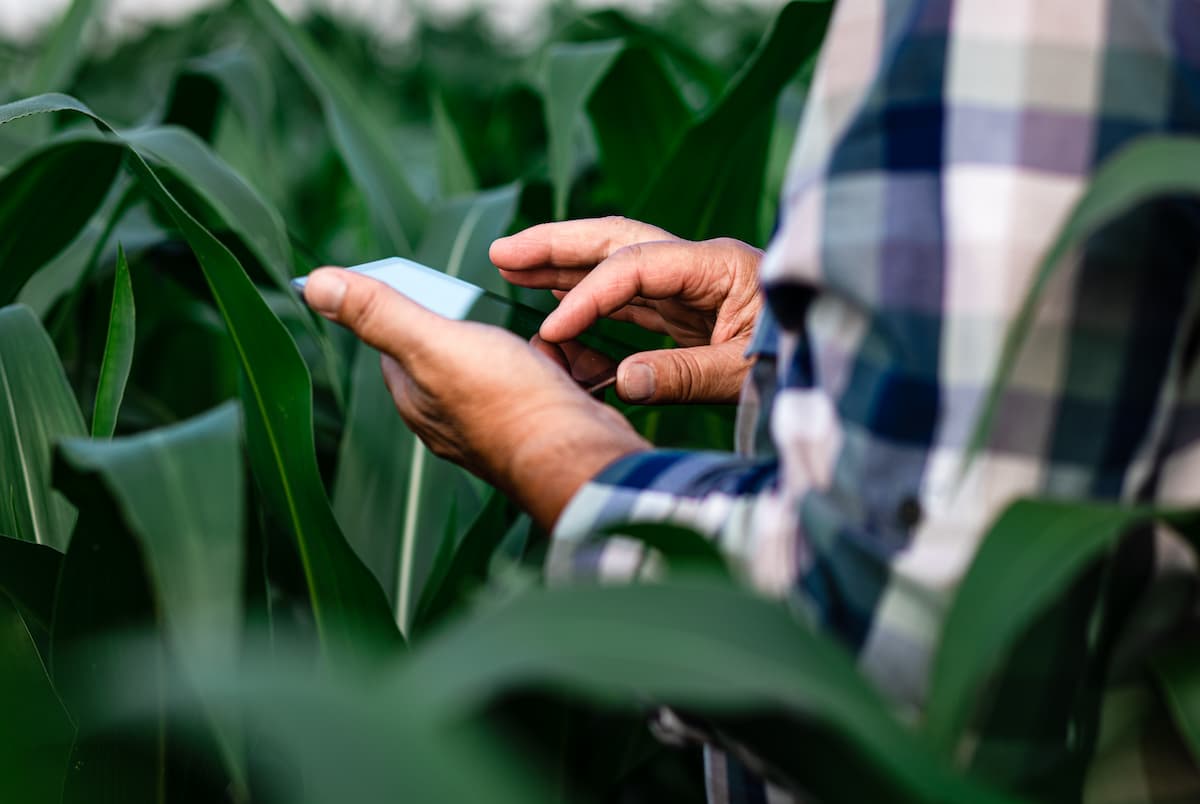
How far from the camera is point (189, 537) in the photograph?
42 centimetres

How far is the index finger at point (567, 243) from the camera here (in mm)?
790

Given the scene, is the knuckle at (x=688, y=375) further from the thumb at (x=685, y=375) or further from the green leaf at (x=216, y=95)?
the green leaf at (x=216, y=95)

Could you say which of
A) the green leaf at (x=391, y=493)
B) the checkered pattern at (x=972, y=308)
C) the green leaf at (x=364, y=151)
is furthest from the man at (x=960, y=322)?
the green leaf at (x=364, y=151)

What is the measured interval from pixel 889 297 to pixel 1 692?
0.47 meters

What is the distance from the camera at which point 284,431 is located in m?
0.65

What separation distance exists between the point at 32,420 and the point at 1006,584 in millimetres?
601

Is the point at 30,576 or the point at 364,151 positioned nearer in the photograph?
the point at 30,576

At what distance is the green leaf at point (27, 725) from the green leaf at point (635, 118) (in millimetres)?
752

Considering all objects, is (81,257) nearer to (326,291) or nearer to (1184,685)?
(326,291)

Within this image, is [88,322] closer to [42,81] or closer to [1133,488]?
[42,81]

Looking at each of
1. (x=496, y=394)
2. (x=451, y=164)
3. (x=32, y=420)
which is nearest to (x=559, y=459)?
(x=496, y=394)

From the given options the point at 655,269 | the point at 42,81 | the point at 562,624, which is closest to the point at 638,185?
the point at 655,269

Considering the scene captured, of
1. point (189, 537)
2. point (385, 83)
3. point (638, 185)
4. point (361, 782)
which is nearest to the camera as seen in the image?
point (361, 782)

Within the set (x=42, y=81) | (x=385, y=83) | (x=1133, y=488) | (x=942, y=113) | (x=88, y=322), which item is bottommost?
(x=385, y=83)
